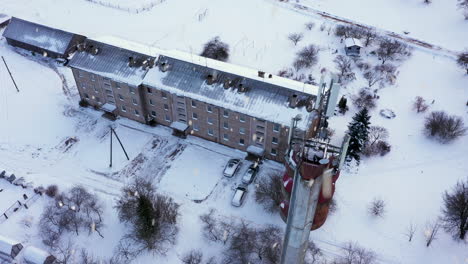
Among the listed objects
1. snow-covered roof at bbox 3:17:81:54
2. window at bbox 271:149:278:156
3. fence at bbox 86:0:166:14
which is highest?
snow-covered roof at bbox 3:17:81:54

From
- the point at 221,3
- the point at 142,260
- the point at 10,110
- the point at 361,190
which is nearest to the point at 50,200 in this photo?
the point at 142,260

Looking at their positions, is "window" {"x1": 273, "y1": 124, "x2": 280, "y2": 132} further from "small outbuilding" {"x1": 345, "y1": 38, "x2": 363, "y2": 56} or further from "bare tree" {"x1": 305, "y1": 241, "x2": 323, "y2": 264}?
"small outbuilding" {"x1": 345, "y1": 38, "x2": 363, "y2": 56}

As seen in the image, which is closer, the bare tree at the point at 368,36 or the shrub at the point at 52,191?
the shrub at the point at 52,191

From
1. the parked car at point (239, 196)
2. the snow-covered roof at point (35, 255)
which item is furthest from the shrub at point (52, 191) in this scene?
the parked car at point (239, 196)

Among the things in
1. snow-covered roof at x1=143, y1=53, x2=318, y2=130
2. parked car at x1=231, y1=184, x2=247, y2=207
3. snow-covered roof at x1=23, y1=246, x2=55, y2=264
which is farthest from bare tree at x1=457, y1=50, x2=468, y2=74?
snow-covered roof at x1=23, y1=246, x2=55, y2=264

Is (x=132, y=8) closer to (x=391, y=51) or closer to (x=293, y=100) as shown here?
(x=293, y=100)

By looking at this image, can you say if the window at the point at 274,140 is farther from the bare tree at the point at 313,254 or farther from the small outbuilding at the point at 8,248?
the small outbuilding at the point at 8,248
